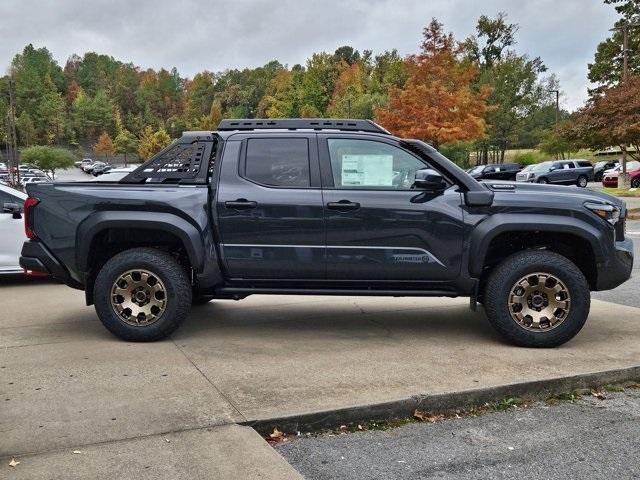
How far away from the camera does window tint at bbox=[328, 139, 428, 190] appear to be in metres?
5.52

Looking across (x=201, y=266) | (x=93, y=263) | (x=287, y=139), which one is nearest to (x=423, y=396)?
(x=201, y=266)

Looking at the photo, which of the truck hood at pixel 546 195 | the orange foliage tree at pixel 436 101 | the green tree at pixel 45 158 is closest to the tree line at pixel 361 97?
the orange foliage tree at pixel 436 101

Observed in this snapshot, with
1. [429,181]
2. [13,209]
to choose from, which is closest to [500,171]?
[13,209]

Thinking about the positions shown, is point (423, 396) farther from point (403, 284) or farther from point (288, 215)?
point (288, 215)

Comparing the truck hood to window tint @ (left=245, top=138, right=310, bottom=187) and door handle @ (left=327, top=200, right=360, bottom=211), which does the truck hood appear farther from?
window tint @ (left=245, top=138, right=310, bottom=187)

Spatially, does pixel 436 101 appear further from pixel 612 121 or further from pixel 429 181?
pixel 429 181

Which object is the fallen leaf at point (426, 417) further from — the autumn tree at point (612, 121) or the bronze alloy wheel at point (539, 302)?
the autumn tree at point (612, 121)

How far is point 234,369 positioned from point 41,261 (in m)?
2.09

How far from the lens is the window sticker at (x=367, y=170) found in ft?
18.1

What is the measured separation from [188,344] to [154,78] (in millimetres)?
160739

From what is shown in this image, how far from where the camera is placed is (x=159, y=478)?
317cm

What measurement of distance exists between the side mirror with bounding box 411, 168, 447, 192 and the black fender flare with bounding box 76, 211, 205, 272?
1852 mm

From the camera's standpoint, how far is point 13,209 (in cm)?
884

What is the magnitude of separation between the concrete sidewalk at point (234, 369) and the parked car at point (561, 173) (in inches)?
1248
